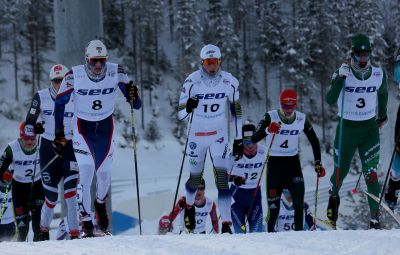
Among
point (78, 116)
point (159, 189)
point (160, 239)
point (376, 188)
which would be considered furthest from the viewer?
point (159, 189)

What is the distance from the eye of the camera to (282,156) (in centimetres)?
745

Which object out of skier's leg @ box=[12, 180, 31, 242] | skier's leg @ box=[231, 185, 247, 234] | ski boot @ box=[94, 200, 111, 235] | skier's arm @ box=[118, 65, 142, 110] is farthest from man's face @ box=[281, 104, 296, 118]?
skier's leg @ box=[12, 180, 31, 242]

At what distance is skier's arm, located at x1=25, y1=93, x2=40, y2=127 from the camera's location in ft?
21.8

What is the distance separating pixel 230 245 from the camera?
149 inches

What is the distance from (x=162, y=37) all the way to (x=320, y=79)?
773 inches

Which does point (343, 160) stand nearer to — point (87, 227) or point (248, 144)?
point (248, 144)

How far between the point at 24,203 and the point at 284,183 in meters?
4.35

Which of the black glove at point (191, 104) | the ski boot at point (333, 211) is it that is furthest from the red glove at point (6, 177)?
the ski boot at point (333, 211)

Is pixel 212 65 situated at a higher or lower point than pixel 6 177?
higher

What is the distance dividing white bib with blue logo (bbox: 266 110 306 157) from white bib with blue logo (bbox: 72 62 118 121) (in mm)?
2717

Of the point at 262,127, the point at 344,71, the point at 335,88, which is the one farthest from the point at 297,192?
the point at 344,71

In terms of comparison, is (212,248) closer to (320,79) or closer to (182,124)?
(182,124)

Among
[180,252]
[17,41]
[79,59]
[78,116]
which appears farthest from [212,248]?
[17,41]

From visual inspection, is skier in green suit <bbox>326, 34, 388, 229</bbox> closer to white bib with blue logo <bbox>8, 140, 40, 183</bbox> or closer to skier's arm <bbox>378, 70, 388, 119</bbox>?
skier's arm <bbox>378, 70, 388, 119</bbox>
